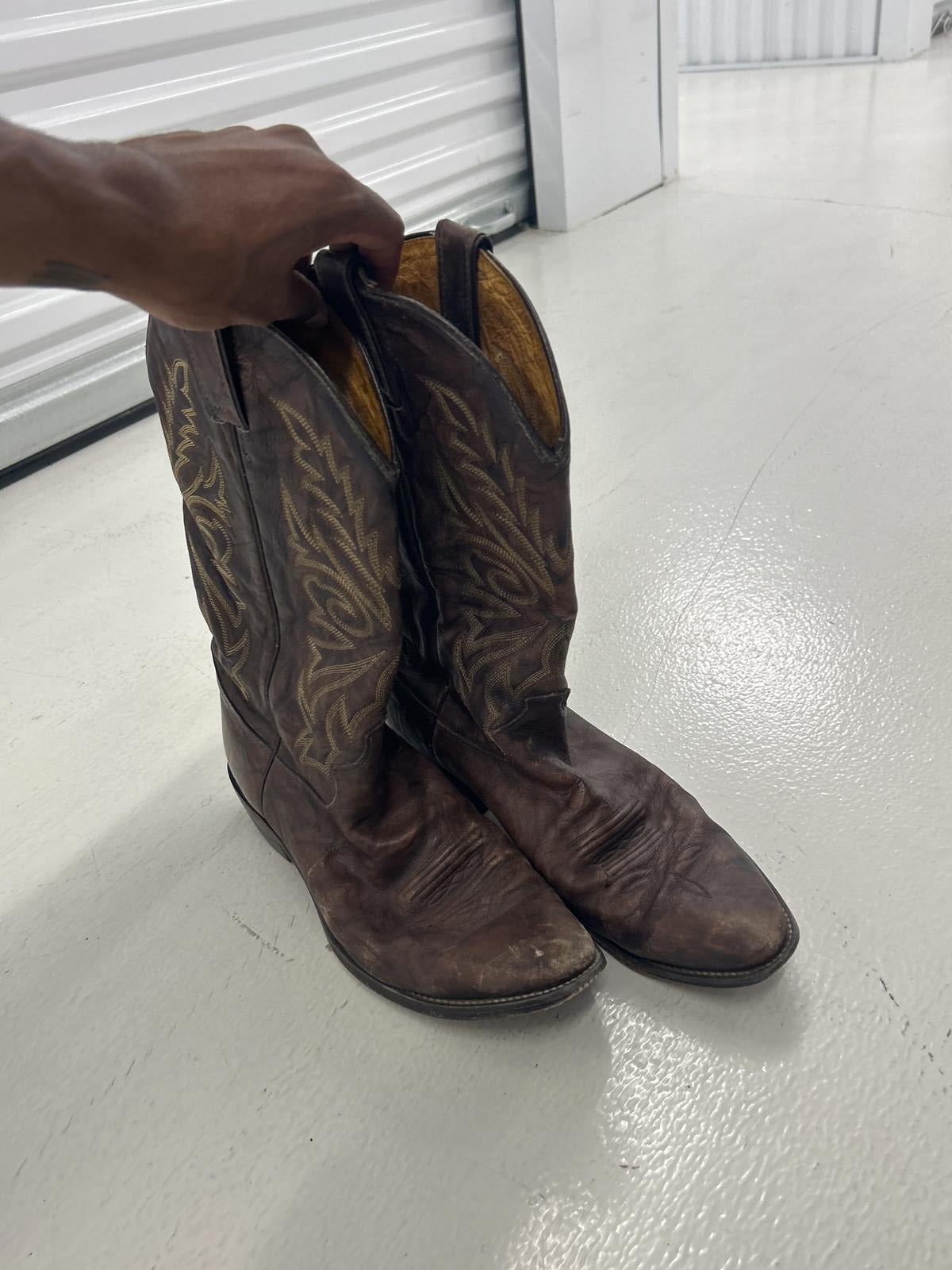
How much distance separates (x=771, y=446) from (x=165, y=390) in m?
1.17

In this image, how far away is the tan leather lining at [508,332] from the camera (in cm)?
77

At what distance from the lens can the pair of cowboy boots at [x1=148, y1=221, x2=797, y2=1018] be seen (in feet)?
2.37

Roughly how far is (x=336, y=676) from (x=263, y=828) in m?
0.26

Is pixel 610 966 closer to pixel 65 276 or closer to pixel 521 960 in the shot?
pixel 521 960

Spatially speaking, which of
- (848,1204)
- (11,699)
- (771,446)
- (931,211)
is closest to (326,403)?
(848,1204)

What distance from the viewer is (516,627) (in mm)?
857

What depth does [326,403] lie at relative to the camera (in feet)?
2.20

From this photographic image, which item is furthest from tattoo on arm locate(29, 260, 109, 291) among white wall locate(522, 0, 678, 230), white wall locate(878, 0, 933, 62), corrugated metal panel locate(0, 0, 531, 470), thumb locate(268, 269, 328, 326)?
white wall locate(878, 0, 933, 62)

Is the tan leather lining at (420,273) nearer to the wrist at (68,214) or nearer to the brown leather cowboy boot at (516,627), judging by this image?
the brown leather cowboy boot at (516,627)

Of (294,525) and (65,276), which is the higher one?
(65,276)

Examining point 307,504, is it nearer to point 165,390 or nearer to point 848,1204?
point 165,390

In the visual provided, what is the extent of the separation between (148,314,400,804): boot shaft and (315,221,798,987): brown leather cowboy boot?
0.23ft

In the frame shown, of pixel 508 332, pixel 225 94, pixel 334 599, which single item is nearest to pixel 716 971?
pixel 334 599

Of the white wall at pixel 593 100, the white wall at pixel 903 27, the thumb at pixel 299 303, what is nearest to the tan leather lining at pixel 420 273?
the thumb at pixel 299 303
